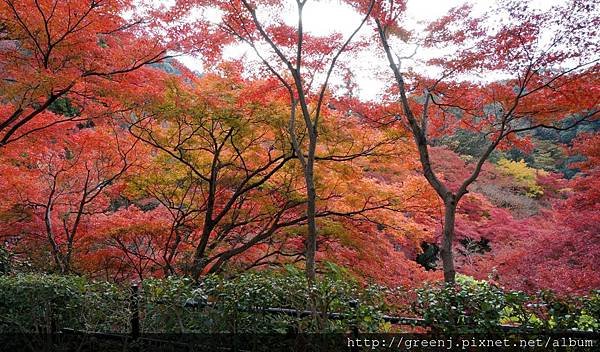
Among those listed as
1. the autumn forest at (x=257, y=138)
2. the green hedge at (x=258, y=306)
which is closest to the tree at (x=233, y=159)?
the autumn forest at (x=257, y=138)

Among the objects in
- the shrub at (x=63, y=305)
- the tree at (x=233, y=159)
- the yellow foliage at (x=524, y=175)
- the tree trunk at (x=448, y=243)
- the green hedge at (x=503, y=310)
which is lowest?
the shrub at (x=63, y=305)

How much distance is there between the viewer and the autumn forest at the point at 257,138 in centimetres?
601

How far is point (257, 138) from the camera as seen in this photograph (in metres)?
8.10

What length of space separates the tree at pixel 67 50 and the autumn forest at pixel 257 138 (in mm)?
30

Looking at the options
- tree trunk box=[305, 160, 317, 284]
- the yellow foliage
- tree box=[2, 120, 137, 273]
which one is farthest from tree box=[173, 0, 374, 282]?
the yellow foliage

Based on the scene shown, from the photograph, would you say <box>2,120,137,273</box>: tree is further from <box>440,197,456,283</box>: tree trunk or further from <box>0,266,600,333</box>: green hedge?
<box>440,197,456,283</box>: tree trunk

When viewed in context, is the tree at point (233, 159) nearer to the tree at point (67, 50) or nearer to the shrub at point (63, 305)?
the tree at point (67, 50)

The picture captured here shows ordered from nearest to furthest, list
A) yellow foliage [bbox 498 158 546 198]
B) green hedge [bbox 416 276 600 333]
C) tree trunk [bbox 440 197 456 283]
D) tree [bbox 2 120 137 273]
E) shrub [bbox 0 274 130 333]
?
green hedge [bbox 416 276 600 333], shrub [bbox 0 274 130 333], tree trunk [bbox 440 197 456 283], tree [bbox 2 120 137 273], yellow foliage [bbox 498 158 546 198]

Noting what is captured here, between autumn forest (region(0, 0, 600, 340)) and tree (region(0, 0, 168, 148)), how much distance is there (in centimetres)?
3

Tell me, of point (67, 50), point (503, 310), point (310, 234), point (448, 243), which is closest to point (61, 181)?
point (67, 50)

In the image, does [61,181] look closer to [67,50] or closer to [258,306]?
[67,50]

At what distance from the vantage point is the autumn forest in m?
6.01

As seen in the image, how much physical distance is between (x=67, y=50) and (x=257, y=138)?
344 centimetres

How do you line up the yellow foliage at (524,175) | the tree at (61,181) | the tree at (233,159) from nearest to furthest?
the tree at (233,159)
the tree at (61,181)
the yellow foliage at (524,175)
